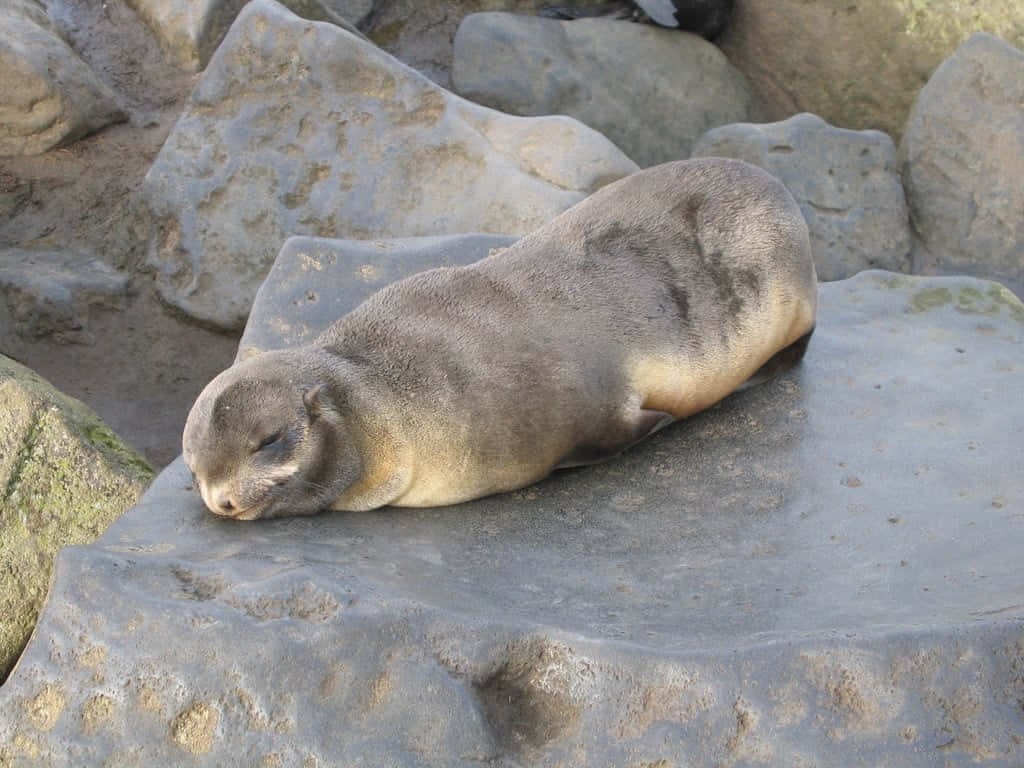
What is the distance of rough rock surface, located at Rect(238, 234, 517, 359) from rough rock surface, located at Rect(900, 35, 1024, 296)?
4396mm

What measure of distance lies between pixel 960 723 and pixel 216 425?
2.33 metres

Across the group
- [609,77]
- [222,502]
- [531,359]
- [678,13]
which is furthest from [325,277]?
[678,13]

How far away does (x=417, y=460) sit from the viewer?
4.28m

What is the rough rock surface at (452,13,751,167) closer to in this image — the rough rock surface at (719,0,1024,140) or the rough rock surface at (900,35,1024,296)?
the rough rock surface at (719,0,1024,140)

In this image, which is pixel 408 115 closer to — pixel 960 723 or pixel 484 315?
pixel 484 315

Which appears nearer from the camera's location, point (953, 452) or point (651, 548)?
point (651, 548)

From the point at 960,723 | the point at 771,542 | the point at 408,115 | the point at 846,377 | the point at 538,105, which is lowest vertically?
the point at 538,105

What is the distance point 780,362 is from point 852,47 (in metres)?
5.77

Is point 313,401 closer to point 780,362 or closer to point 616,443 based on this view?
point 616,443

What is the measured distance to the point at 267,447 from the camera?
404 cm

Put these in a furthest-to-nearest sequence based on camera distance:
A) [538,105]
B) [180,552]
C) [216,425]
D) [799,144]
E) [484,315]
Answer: [538,105], [799,144], [484,315], [216,425], [180,552]

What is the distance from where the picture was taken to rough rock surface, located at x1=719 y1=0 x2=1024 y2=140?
32.5ft

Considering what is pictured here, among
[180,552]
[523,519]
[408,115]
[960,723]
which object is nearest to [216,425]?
[180,552]

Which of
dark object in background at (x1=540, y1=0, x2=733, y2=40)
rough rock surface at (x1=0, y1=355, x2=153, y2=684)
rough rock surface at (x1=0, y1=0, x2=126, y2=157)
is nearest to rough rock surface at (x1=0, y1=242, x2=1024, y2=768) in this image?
rough rock surface at (x1=0, y1=355, x2=153, y2=684)
